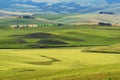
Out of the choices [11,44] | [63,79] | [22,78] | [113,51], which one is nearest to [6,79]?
[22,78]

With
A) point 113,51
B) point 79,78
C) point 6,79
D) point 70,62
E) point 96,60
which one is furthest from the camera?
point 113,51

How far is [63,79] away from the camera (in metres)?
53.9

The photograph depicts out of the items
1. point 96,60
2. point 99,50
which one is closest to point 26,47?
point 99,50

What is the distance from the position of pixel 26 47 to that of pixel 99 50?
133 feet

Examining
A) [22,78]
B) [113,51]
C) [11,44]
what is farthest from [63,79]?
[11,44]

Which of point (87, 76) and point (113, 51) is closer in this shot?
point (87, 76)

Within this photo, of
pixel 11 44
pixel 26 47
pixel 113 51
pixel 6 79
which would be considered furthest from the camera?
pixel 11 44

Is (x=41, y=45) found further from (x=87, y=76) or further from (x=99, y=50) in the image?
(x=87, y=76)

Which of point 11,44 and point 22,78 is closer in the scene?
point 22,78

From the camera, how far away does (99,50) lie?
160250 millimetres

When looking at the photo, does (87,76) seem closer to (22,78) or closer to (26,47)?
(22,78)

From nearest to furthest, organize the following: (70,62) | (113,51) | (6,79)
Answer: (6,79)
(70,62)
(113,51)

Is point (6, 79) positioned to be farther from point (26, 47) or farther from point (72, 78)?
point (26, 47)

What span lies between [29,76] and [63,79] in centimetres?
1380
